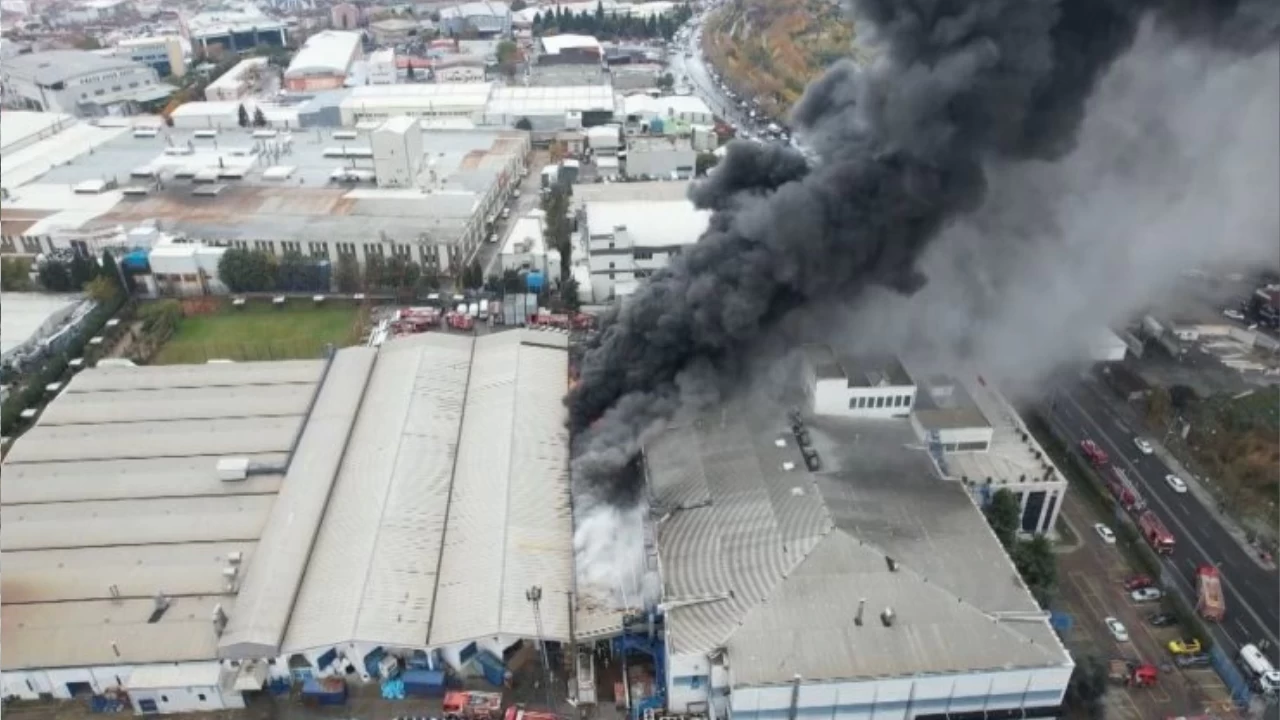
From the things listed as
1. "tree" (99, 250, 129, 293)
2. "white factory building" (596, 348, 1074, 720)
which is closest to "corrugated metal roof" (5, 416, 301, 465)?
"tree" (99, 250, 129, 293)

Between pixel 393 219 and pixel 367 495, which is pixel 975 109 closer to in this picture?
pixel 367 495

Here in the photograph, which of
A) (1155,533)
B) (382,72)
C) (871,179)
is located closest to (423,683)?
(871,179)

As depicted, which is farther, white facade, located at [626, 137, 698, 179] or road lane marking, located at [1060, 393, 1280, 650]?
white facade, located at [626, 137, 698, 179]

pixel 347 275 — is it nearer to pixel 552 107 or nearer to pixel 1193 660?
pixel 552 107

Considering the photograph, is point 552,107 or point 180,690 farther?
point 552,107

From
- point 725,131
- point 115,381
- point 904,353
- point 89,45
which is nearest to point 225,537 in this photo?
point 115,381

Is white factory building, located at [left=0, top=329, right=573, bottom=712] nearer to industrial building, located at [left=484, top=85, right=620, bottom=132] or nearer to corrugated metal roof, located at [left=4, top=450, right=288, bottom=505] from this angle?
corrugated metal roof, located at [left=4, top=450, right=288, bottom=505]
